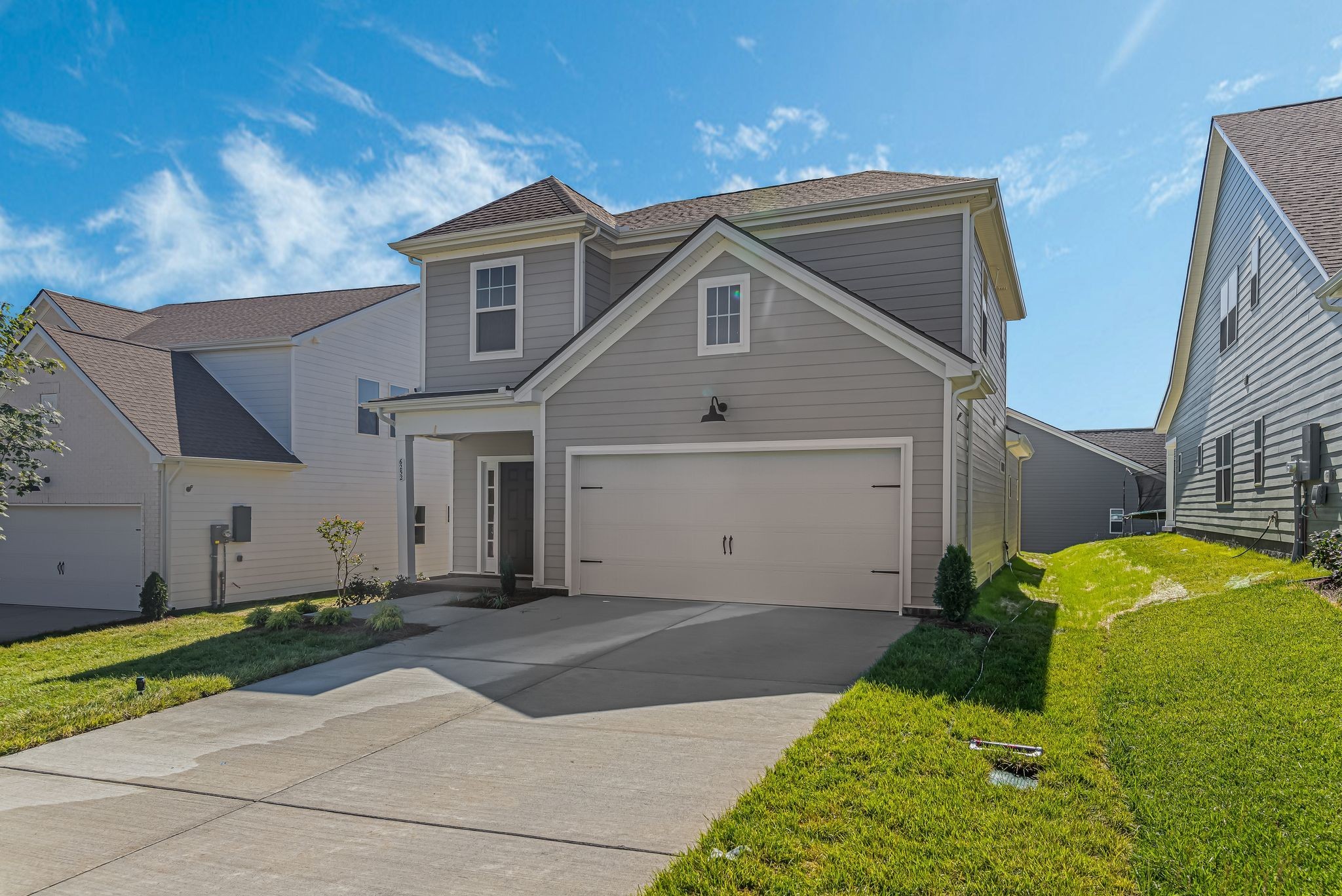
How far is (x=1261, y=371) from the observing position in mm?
13867

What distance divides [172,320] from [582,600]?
16.4m

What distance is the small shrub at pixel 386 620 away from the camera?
9883mm

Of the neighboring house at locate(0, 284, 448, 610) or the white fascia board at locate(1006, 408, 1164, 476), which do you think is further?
the white fascia board at locate(1006, 408, 1164, 476)

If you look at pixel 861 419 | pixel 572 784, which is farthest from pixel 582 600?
pixel 572 784

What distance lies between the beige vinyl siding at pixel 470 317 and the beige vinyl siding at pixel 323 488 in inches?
180

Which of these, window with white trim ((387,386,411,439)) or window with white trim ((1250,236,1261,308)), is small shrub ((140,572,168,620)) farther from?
window with white trim ((1250,236,1261,308))

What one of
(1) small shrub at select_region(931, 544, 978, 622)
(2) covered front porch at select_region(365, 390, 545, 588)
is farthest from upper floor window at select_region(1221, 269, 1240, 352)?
(2) covered front porch at select_region(365, 390, 545, 588)

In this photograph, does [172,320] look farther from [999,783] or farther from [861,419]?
[999,783]

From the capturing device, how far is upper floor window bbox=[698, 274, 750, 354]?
37.2ft

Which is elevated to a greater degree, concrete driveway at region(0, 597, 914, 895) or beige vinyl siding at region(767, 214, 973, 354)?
beige vinyl siding at region(767, 214, 973, 354)

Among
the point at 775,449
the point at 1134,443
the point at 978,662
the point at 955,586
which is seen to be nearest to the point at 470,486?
the point at 775,449

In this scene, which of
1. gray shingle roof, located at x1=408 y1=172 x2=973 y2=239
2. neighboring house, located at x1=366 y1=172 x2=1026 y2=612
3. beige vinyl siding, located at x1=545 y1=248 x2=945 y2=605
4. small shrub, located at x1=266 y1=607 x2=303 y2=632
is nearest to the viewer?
beige vinyl siding, located at x1=545 y1=248 x2=945 y2=605

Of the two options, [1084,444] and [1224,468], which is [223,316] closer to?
[1224,468]

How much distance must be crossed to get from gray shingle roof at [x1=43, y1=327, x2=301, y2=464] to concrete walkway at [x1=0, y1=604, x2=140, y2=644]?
3089mm
